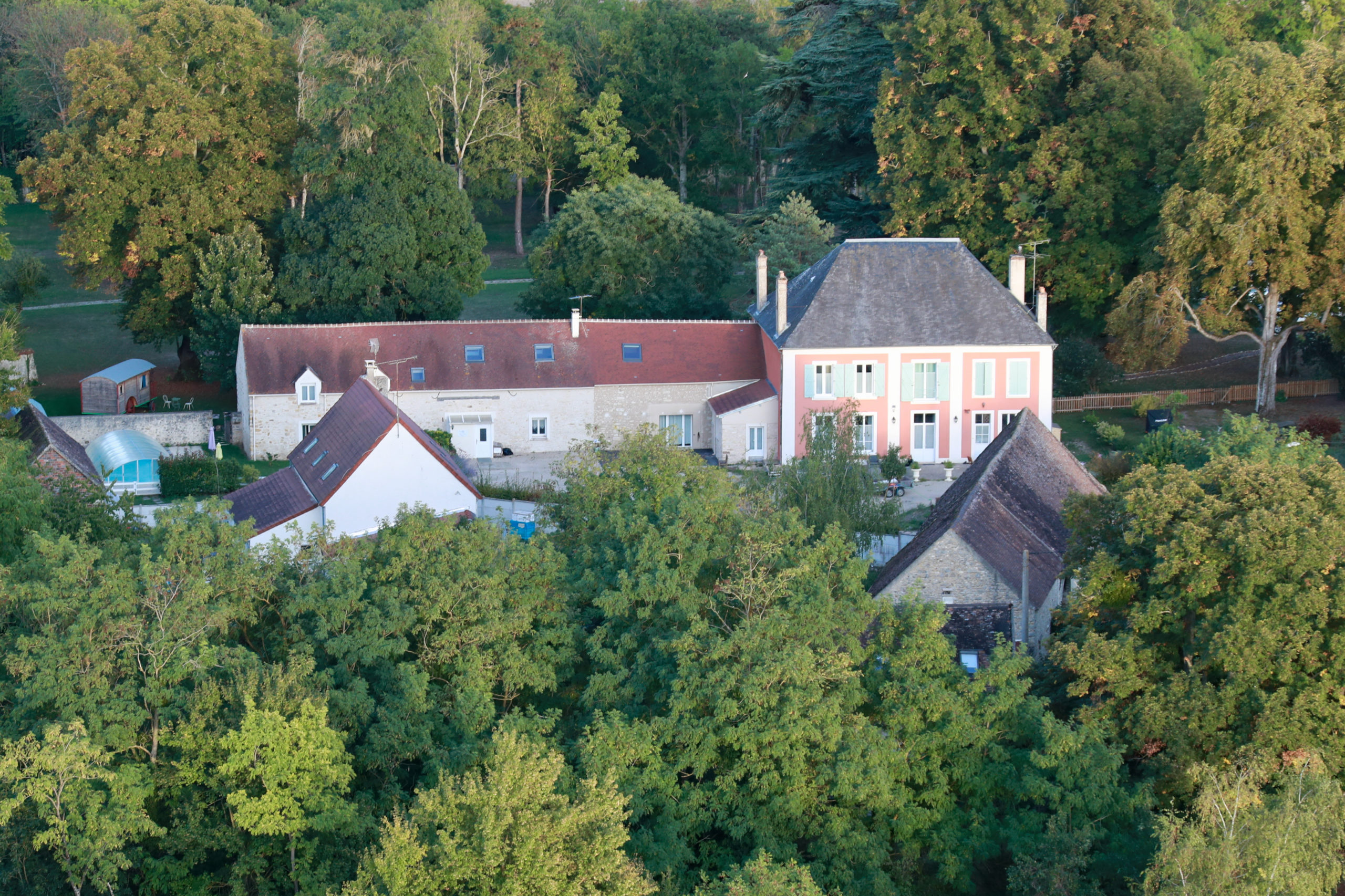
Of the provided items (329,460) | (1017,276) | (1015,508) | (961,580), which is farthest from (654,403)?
(961,580)

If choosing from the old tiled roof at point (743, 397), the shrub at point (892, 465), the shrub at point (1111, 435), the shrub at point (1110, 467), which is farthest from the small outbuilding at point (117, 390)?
the shrub at point (1111, 435)

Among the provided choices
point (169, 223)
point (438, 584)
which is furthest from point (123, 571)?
point (169, 223)

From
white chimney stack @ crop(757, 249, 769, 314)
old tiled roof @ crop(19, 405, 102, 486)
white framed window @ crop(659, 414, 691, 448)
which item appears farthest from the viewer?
white chimney stack @ crop(757, 249, 769, 314)

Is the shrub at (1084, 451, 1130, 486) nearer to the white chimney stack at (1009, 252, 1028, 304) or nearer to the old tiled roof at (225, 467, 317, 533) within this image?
the white chimney stack at (1009, 252, 1028, 304)

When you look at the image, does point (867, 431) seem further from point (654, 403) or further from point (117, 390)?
point (117, 390)

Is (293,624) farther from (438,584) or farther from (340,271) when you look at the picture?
(340,271)

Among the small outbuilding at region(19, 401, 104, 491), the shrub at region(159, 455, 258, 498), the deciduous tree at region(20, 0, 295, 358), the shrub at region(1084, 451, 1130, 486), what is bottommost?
the shrub at region(159, 455, 258, 498)

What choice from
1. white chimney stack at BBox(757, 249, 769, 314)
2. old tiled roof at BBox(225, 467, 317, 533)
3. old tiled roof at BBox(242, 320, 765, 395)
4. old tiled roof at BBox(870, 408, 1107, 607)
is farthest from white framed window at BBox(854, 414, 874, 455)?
old tiled roof at BBox(225, 467, 317, 533)
